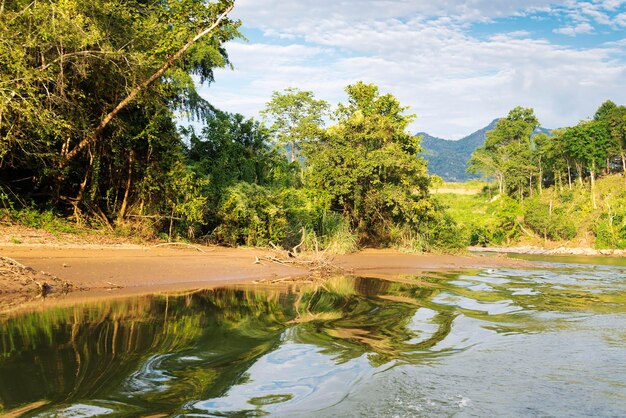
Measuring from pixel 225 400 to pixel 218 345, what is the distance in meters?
2.16

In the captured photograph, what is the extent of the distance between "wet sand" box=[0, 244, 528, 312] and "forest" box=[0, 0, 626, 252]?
1492 mm

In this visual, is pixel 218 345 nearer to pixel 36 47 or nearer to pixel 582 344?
pixel 582 344

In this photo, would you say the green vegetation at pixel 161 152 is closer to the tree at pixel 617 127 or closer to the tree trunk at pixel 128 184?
the tree trunk at pixel 128 184

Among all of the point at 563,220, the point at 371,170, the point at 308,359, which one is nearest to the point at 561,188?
the point at 563,220

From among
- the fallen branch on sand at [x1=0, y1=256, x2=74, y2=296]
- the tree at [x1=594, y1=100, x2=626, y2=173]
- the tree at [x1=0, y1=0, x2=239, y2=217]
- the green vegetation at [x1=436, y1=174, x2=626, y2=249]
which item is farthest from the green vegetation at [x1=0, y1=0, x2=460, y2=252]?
the tree at [x1=594, y1=100, x2=626, y2=173]

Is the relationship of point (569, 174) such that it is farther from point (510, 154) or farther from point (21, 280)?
point (21, 280)

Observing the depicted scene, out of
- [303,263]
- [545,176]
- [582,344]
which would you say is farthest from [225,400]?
[545,176]

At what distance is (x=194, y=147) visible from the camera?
1858 cm

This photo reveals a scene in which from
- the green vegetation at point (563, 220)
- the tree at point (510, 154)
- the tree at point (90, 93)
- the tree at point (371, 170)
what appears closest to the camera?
the tree at point (90, 93)

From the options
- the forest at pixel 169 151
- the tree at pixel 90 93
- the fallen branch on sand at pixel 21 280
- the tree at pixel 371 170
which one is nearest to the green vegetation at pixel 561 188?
the forest at pixel 169 151

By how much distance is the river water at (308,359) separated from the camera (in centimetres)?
496

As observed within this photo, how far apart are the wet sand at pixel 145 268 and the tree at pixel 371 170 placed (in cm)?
423

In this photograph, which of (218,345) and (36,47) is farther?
(36,47)

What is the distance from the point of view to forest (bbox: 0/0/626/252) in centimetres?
1166
